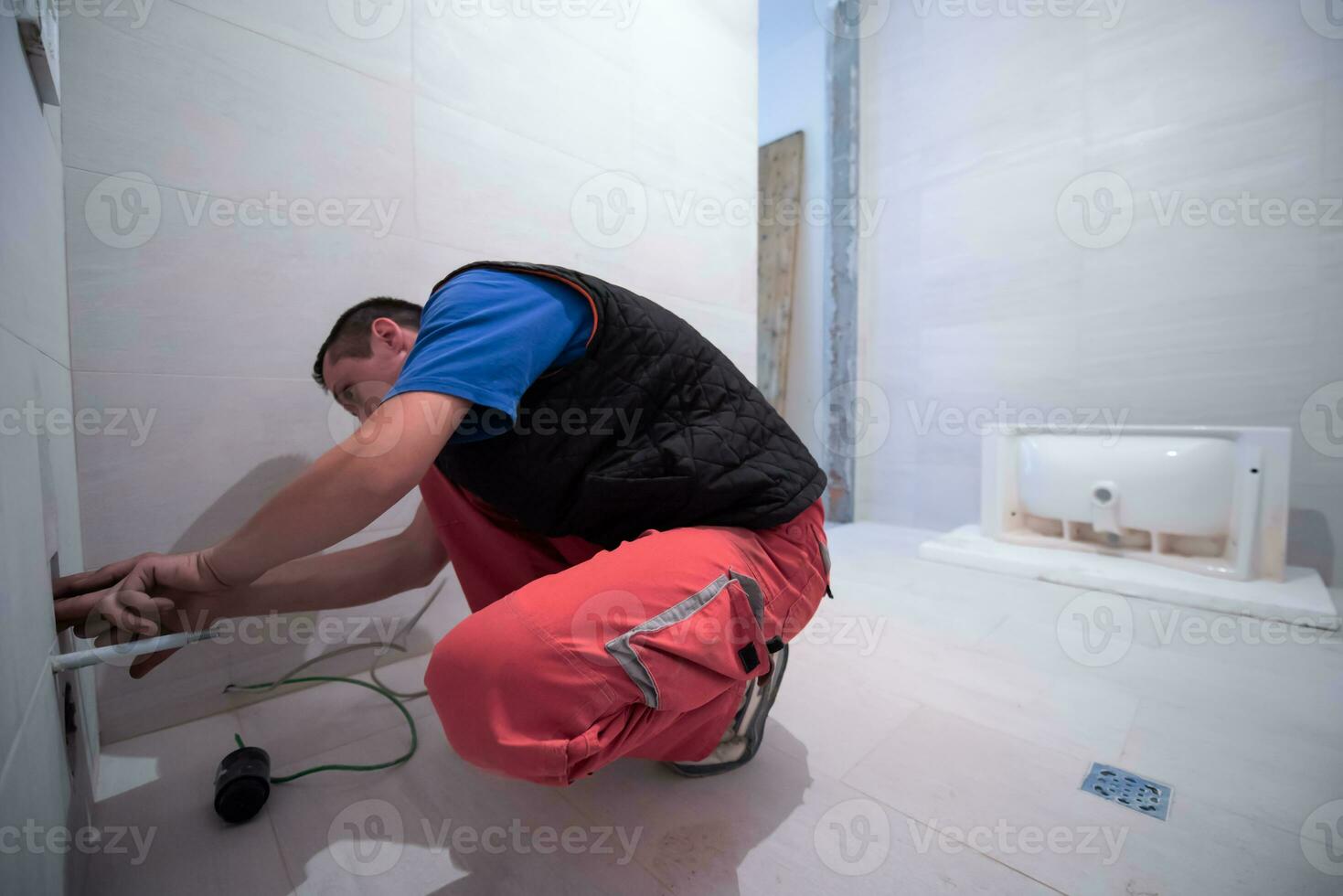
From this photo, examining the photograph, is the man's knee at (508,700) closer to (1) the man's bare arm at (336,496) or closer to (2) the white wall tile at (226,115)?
(1) the man's bare arm at (336,496)

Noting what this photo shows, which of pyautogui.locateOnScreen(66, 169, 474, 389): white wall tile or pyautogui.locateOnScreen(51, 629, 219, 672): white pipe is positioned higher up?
pyautogui.locateOnScreen(66, 169, 474, 389): white wall tile

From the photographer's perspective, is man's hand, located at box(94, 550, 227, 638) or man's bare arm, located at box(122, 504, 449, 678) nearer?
man's hand, located at box(94, 550, 227, 638)

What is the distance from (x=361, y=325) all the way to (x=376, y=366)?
73 millimetres

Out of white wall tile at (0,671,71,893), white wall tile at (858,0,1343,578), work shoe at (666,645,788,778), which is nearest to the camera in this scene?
white wall tile at (0,671,71,893)

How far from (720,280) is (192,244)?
1426mm

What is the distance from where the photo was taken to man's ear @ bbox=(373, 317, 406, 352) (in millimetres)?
925

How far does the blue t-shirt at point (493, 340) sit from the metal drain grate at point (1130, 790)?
3.32 ft

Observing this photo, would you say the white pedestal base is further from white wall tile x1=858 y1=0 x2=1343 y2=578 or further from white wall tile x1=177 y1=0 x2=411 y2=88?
white wall tile x1=177 y1=0 x2=411 y2=88

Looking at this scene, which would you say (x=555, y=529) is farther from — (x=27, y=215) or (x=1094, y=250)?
(x=1094, y=250)

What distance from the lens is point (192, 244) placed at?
1.03 m

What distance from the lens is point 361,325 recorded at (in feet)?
3.09

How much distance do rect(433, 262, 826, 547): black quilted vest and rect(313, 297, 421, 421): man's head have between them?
0.17 meters

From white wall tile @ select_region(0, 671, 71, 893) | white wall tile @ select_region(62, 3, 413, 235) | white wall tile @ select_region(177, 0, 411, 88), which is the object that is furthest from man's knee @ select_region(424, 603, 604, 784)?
white wall tile @ select_region(177, 0, 411, 88)

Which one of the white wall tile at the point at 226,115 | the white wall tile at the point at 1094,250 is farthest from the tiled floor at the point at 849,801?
the white wall tile at the point at 1094,250
